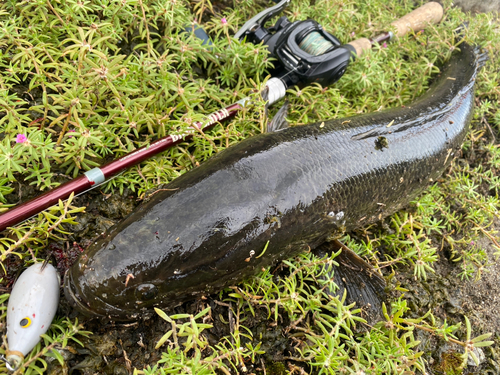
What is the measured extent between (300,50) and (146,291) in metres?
2.77

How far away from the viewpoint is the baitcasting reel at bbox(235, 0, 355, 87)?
135 inches

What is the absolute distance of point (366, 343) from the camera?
2.45m

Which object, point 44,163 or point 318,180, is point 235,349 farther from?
point 44,163

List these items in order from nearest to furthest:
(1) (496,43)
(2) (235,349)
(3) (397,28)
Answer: (2) (235,349)
(3) (397,28)
(1) (496,43)

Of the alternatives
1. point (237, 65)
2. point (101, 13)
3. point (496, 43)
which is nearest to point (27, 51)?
point (101, 13)

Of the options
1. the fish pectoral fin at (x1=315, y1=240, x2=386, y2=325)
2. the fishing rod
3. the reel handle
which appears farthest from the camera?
the reel handle

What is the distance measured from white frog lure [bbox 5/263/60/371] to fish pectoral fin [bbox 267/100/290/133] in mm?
2282

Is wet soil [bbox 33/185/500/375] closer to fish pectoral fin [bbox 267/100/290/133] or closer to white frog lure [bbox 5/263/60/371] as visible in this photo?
white frog lure [bbox 5/263/60/371]

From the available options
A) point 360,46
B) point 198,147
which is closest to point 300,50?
point 360,46

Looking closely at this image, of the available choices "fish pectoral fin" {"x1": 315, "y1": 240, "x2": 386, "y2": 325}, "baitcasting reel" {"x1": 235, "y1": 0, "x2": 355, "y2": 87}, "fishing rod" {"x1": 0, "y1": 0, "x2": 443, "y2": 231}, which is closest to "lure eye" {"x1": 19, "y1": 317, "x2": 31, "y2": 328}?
"fishing rod" {"x1": 0, "y1": 0, "x2": 443, "y2": 231}

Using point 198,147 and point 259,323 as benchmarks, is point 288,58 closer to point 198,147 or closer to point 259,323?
point 198,147

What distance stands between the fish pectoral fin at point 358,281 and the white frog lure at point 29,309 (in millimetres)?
2045

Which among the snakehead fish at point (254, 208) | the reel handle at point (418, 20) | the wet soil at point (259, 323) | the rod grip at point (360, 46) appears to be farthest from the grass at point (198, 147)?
the reel handle at point (418, 20)

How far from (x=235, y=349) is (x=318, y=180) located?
138 centimetres
